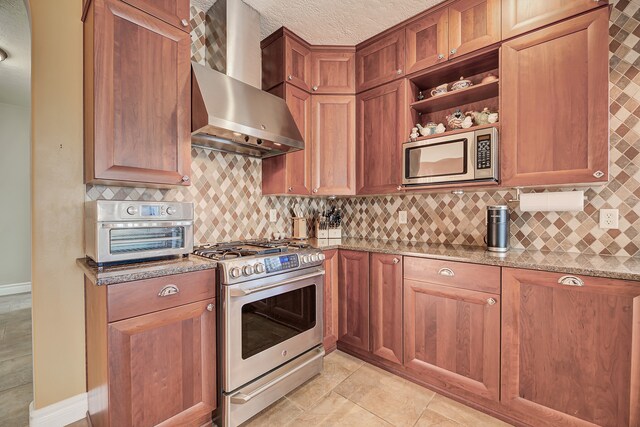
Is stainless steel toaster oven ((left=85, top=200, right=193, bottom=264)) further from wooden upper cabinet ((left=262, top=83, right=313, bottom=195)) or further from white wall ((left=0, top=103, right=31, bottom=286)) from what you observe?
white wall ((left=0, top=103, right=31, bottom=286))

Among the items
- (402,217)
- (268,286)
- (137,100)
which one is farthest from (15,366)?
(402,217)

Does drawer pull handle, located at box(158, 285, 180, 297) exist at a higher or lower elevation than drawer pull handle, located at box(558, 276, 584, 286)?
lower

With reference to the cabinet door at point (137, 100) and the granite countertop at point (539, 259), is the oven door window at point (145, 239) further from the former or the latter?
the granite countertop at point (539, 259)

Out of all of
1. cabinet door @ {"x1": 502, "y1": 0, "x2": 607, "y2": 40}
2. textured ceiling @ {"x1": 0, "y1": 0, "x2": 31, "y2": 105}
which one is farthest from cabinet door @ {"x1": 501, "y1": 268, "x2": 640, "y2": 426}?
textured ceiling @ {"x1": 0, "y1": 0, "x2": 31, "y2": 105}

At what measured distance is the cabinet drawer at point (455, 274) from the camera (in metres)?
1.66

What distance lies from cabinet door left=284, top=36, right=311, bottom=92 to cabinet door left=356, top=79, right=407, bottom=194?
0.51 metres

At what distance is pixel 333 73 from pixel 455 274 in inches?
78.2

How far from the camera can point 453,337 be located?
181 centimetres

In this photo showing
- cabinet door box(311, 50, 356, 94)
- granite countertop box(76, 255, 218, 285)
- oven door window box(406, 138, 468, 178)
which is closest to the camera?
granite countertop box(76, 255, 218, 285)

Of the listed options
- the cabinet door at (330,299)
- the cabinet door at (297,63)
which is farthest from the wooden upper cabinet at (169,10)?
the cabinet door at (330,299)

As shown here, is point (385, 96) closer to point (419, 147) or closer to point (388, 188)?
point (419, 147)

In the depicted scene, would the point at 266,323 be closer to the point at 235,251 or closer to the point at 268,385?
the point at 268,385

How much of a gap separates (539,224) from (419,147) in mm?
989

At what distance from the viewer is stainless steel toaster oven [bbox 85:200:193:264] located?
1.34 metres
